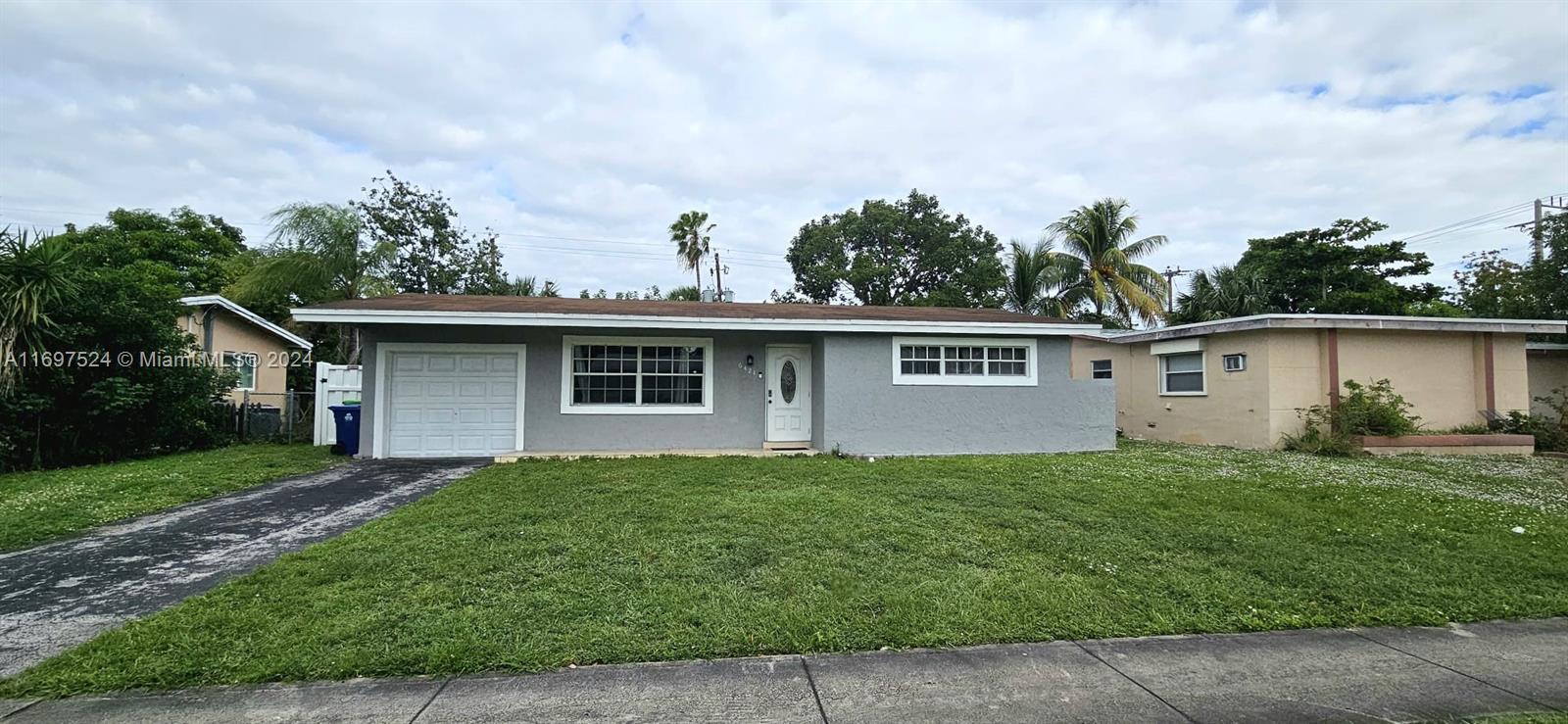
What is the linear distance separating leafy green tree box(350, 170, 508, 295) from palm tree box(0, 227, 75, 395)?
566 inches

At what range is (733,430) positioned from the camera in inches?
451

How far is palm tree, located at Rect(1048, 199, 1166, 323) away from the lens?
22328 mm

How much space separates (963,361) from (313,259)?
17.4 meters

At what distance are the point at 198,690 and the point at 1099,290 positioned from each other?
23785 mm

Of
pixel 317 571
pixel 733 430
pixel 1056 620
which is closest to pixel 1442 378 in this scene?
pixel 733 430

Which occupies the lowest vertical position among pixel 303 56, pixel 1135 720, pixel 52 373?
pixel 1135 720

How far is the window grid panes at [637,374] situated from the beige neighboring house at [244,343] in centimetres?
1051

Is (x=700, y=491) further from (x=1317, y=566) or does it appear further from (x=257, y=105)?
(x=257, y=105)

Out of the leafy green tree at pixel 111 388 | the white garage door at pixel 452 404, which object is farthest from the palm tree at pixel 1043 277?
the leafy green tree at pixel 111 388

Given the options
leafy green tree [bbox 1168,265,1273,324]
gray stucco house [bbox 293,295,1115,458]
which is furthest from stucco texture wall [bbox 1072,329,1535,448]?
leafy green tree [bbox 1168,265,1273,324]

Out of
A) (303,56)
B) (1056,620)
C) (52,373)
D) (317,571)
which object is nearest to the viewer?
(1056,620)

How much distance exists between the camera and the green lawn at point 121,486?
19.7ft

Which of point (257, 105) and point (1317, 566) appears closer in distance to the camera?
point (1317, 566)

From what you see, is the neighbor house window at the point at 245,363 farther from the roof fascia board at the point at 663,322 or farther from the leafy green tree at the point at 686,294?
the leafy green tree at the point at 686,294
